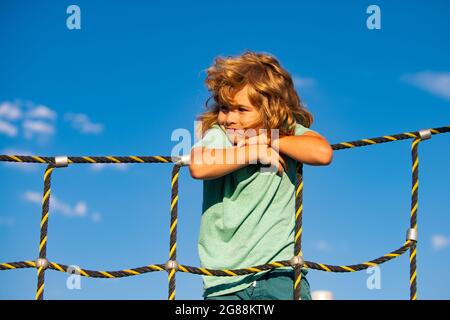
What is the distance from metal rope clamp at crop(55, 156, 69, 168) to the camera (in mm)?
3523

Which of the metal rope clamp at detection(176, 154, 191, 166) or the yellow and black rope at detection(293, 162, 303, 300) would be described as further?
the metal rope clamp at detection(176, 154, 191, 166)

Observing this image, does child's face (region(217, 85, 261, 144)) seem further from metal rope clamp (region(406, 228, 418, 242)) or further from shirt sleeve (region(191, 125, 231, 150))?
metal rope clamp (region(406, 228, 418, 242))

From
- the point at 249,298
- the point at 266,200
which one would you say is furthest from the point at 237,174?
the point at 249,298

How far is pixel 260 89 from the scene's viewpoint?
11.4 ft

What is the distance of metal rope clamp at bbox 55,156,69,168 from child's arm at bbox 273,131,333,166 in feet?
2.74

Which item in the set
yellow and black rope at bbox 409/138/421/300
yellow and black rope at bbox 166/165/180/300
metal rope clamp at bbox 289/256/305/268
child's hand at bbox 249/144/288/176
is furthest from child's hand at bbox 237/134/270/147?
yellow and black rope at bbox 409/138/421/300

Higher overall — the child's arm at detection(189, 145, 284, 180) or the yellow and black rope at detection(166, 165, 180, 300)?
the child's arm at detection(189, 145, 284, 180)

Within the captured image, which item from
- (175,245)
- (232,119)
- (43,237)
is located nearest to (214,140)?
(232,119)

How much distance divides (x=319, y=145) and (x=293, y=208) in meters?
0.29

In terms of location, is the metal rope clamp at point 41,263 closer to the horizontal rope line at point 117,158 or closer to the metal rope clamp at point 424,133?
the horizontal rope line at point 117,158

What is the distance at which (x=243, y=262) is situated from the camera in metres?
3.36

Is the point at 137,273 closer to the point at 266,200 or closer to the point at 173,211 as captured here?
the point at 173,211

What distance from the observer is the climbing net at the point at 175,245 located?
335 centimetres

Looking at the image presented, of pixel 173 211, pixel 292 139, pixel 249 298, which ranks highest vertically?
pixel 292 139
